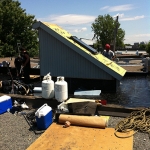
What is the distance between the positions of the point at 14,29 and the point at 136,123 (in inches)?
1308

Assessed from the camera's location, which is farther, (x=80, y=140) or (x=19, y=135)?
(x=19, y=135)

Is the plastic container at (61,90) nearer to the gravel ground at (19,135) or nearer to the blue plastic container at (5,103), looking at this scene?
the gravel ground at (19,135)

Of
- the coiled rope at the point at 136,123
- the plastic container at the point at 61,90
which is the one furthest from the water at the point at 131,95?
the plastic container at the point at 61,90

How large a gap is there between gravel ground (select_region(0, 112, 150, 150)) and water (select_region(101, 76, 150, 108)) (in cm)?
130

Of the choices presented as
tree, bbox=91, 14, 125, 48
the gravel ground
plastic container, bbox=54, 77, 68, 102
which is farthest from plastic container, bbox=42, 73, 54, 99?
tree, bbox=91, 14, 125, 48

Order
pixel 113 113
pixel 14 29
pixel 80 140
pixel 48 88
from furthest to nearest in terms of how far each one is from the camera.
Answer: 1. pixel 14 29
2. pixel 48 88
3. pixel 113 113
4. pixel 80 140

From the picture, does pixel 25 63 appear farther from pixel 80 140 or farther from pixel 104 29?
pixel 104 29

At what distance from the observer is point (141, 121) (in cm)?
573

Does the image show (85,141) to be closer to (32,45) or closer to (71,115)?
(71,115)

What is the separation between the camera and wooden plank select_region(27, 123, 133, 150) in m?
4.80

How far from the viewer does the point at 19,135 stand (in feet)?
17.9

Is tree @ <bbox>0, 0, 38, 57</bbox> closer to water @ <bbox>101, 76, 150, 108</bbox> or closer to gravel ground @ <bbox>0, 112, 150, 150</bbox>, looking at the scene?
water @ <bbox>101, 76, 150, 108</bbox>

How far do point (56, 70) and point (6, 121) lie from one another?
3.56m

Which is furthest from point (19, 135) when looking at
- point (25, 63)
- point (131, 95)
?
point (25, 63)
